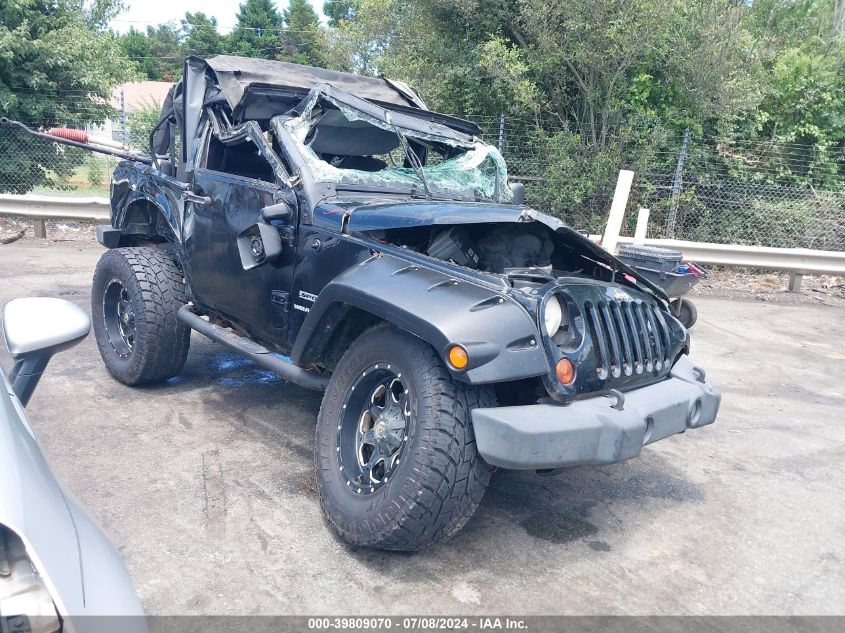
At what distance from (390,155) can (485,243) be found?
1.48 m

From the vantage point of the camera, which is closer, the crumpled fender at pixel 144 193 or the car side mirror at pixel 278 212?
the car side mirror at pixel 278 212

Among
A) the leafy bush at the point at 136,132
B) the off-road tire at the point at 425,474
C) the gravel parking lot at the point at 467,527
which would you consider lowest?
the gravel parking lot at the point at 467,527

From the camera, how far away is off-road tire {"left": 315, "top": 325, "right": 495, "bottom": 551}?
2.77m

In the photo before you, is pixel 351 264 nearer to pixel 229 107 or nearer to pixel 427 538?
pixel 427 538

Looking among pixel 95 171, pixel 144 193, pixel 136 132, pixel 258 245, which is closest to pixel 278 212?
pixel 258 245

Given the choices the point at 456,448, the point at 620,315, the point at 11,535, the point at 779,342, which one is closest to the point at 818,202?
the point at 779,342

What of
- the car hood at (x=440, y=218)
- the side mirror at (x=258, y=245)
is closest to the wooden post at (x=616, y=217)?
the car hood at (x=440, y=218)

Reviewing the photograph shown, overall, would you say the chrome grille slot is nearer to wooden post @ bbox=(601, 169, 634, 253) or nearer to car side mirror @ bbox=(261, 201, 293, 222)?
car side mirror @ bbox=(261, 201, 293, 222)

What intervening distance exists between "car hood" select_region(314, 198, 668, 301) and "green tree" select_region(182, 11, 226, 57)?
215 feet

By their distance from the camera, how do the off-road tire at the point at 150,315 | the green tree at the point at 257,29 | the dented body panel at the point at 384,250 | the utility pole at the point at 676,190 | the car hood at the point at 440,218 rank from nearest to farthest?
the dented body panel at the point at 384,250, the car hood at the point at 440,218, the off-road tire at the point at 150,315, the utility pole at the point at 676,190, the green tree at the point at 257,29

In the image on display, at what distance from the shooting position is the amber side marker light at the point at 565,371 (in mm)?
2917

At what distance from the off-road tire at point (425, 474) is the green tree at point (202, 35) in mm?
66453

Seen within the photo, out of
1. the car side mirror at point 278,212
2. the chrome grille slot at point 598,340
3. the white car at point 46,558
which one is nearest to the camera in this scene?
the white car at point 46,558

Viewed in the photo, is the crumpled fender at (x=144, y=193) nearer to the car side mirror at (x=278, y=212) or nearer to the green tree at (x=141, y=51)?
the car side mirror at (x=278, y=212)
